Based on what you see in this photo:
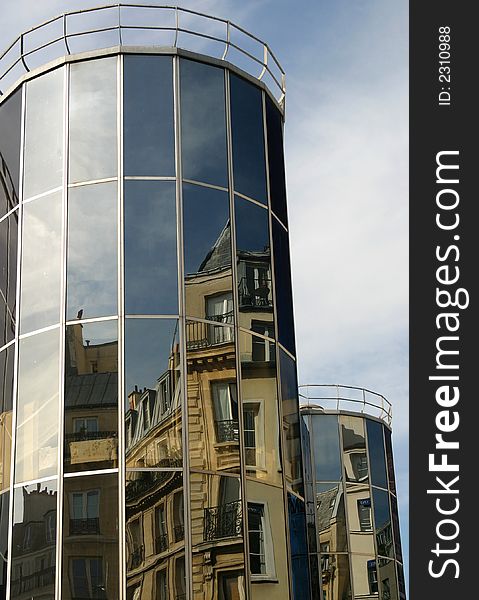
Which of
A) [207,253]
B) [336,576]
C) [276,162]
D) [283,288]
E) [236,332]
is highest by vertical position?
[276,162]

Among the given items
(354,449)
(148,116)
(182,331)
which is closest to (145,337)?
(182,331)

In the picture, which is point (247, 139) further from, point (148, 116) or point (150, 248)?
point (150, 248)

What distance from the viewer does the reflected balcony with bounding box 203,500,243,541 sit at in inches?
630

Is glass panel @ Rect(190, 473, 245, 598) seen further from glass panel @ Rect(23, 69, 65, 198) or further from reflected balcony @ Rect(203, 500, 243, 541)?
glass panel @ Rect(23, 69, 65, 198)

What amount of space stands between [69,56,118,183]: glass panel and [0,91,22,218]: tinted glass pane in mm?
1239

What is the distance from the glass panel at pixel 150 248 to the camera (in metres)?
17.1

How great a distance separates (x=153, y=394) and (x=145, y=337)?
3.13 ft

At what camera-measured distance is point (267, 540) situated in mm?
16656

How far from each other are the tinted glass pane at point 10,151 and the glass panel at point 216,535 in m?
6.32

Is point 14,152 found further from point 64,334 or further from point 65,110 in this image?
point 64,334

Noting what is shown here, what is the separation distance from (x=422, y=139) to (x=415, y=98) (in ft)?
2.35

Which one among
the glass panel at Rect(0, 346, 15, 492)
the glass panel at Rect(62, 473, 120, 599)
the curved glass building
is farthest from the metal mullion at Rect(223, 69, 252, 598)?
the curved glass building

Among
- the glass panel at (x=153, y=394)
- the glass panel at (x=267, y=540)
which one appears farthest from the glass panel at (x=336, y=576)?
the glass panel at (x=153, y=394)

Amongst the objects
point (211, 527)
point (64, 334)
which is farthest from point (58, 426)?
point (211, 527)
